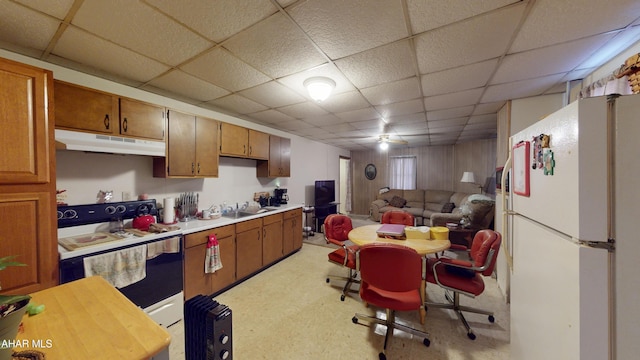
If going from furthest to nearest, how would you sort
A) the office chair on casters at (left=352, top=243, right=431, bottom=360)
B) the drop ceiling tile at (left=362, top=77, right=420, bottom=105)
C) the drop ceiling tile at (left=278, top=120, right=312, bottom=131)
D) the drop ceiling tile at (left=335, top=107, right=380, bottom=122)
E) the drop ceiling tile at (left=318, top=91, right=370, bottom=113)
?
the drop ceiling tile at (left=278, top=120, right=312, bottom=131), the drop ceiling tile at (left=335, top=107, right=380, bottom=122), the drop ceiling tile at (left=318, top=91, right=370, bottom=113), the drop ceiling tile at (left=362, top=77, right=420, bottom=105), the office chair on casters at (left=352, top=243, right=431, bottom=360)

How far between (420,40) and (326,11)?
74 centimetres

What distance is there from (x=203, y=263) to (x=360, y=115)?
299 cm

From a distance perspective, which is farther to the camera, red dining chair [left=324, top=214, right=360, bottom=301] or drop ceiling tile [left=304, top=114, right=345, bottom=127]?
drop ceiling tile [left=304, top=114, right=345, bottom=127]

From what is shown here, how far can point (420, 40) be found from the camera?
153 centimetres

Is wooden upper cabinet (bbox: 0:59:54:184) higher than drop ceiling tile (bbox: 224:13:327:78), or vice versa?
drop ceiling tile (bbox: 224:13:327:78)

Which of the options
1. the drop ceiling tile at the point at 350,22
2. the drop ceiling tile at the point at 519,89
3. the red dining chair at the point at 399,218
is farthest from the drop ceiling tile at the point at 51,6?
the red dining chair at the point at 399,218

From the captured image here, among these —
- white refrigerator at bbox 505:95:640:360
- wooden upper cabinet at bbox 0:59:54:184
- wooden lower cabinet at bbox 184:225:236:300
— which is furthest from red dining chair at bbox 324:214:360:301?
wooden upper cabinet at bbox 0:59:54:184

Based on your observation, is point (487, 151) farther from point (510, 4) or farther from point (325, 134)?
point (510, 4)

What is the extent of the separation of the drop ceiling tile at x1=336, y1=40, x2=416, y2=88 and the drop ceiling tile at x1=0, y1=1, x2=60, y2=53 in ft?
6.48

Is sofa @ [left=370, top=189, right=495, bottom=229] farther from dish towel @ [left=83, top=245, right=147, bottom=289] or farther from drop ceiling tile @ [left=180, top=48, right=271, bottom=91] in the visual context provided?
dish towel @ [left=83, top=245, right=147, bottom=289]

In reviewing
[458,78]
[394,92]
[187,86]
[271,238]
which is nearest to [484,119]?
[458,78]

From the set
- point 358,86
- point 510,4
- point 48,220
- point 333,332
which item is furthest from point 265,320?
point 510,4

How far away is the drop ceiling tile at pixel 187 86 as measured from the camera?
2.11 m

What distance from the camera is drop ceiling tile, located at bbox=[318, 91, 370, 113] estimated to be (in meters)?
2.58
